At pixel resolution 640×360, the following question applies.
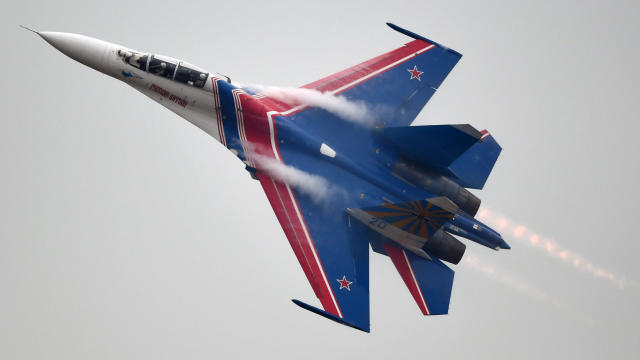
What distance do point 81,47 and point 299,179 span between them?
20.9ft

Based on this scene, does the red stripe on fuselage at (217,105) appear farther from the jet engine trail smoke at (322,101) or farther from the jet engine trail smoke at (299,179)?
the jet engine trail smoke at (299,179)

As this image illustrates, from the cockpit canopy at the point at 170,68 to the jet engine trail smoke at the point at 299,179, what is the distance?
7.74 feet

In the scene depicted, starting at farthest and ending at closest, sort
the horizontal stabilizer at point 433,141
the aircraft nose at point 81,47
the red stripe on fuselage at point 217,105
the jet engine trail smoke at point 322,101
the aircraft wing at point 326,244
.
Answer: the jet engine trail smoke at point 322,101, the aircraft nose at point 81,47, the red stripe on fuselage at point 217,105, the aircraft wing at point 326,244, the horizontal stabilizer at point 433,141

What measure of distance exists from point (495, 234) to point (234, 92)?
750 centimetres

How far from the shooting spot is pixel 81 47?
18.2 metres

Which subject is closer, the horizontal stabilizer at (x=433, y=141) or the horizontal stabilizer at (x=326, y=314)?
the horizontal stabilizer at (x=326, y=314)

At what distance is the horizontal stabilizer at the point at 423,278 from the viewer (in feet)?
60.5

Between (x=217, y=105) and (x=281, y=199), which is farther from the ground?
(x=217, y=105)

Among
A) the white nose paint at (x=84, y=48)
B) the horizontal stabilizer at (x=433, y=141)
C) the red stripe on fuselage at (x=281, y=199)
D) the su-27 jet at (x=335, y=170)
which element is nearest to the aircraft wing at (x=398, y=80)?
the su-27 jet at (x=335, y=170)

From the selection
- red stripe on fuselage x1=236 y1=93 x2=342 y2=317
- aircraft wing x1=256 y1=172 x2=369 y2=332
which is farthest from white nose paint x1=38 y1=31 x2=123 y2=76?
aircraft wing x1=256 y1=172 x2=369 y2=332

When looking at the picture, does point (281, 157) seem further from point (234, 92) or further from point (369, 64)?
point (369, 64)

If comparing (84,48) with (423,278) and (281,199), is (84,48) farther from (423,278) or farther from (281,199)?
(423,278)

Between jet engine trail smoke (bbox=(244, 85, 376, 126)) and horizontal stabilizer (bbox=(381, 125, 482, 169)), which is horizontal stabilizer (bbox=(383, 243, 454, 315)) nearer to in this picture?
horizontal stabilizer (bbox=(381, 125, 482, 169))

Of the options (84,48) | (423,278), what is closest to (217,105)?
(84,48)
